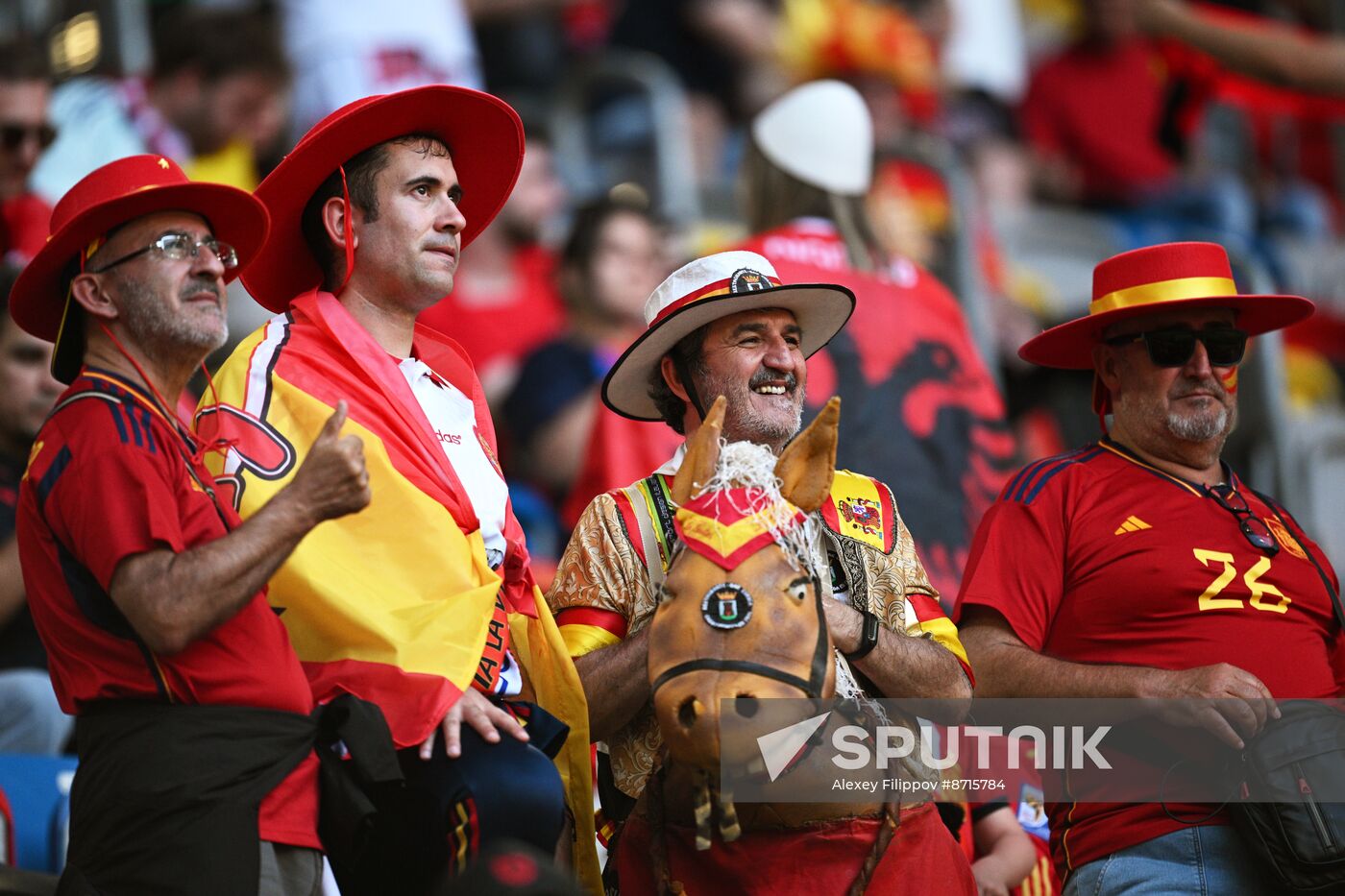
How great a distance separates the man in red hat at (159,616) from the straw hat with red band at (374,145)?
54cm

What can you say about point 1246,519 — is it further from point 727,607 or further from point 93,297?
point 93,297

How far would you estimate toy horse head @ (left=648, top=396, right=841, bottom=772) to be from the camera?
136 inches

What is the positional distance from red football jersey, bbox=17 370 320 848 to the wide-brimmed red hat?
2.38m

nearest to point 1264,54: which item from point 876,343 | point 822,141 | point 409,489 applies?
point 822,141

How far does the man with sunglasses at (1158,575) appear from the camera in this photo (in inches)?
173

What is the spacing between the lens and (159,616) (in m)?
3.37

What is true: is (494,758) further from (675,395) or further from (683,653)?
(675,395)

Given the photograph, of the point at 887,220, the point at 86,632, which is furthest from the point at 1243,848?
the point at 887,220

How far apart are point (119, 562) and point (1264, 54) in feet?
19.7

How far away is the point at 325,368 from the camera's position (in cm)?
401

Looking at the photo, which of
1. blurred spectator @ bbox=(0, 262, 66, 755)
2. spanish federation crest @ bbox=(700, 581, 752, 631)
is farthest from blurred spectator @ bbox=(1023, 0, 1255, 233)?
spanish federation crest @ bbox=(700, 581, 752, 631)

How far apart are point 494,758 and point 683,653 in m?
0.48

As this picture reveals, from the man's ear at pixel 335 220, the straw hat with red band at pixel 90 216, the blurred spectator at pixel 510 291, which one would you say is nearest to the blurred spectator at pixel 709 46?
the blurred spectator at pixel 510 291

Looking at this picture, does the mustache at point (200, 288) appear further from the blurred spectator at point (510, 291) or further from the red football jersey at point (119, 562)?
the blurred spectator at point (510, 291)
